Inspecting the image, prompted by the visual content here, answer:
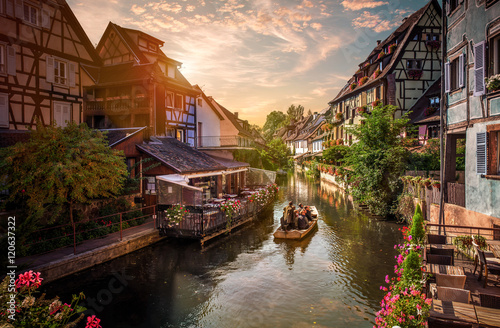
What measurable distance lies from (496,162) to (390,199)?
1002 centimetres

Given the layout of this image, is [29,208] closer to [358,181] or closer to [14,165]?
[14,165]

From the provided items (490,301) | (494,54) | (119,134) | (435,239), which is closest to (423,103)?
(494,54)

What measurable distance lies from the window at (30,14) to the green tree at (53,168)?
506 inches

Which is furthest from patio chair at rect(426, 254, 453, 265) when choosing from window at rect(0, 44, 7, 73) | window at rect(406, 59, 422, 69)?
window at rect(406, 59, 422, 69)

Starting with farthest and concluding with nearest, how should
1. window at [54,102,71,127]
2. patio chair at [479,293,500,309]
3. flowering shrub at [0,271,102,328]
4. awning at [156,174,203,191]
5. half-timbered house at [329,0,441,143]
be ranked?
half-timbered house at [329,0,441,143]
window at [54,102,71,127]
awning at [156,174,203,191]
patio chair at [479,293,500,309]
flowering shrub at [0,271,102,328]

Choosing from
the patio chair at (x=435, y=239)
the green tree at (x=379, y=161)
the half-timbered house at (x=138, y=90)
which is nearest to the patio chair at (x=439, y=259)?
the patio chair at (x=435, y=239)

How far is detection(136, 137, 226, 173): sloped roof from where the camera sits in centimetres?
1735

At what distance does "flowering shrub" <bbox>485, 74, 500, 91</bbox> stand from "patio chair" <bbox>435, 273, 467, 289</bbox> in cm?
725

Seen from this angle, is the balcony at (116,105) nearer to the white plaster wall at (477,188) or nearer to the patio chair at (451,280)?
the white plaster wall at (477,188)

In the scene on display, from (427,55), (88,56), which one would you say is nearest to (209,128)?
(88,56)

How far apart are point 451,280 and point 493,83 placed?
747 centimetres

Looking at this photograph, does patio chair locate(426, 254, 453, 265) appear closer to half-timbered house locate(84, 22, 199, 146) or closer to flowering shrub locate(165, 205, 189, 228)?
flowering shrub locate(165, 205, 189, 228)

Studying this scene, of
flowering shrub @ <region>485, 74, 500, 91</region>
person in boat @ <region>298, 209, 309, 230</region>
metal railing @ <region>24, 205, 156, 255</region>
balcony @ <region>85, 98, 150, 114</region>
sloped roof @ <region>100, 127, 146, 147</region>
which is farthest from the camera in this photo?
balcony @ <region>85, 98, 150, 114</region>

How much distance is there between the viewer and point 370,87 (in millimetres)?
33344
